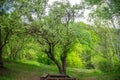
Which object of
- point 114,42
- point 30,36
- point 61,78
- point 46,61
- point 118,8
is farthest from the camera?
point 46,61

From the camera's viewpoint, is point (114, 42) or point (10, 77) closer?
point (10, 77)

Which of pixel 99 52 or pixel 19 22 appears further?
pixel 99 52

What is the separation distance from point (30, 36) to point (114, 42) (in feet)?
69.8

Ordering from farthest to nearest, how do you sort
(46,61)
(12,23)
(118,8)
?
(46,61)
(12,23)
(118,8)

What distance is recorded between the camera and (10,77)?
29656 millimetres

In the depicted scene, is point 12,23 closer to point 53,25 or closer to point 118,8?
point 53,25

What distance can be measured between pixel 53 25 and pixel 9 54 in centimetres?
2080

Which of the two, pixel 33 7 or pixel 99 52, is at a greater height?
pixel 33 7

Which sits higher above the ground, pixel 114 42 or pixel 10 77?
pixel 114 42

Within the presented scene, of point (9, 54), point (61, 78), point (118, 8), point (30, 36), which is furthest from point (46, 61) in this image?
point (118, 8)

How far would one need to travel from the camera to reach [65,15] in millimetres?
32250

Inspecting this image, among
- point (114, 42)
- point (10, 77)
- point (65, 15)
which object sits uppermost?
point (65, 15)

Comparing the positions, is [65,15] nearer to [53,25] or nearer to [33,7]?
[53,25]

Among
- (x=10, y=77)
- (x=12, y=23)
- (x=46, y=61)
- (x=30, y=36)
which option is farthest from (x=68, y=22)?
(x=46, y=61)
